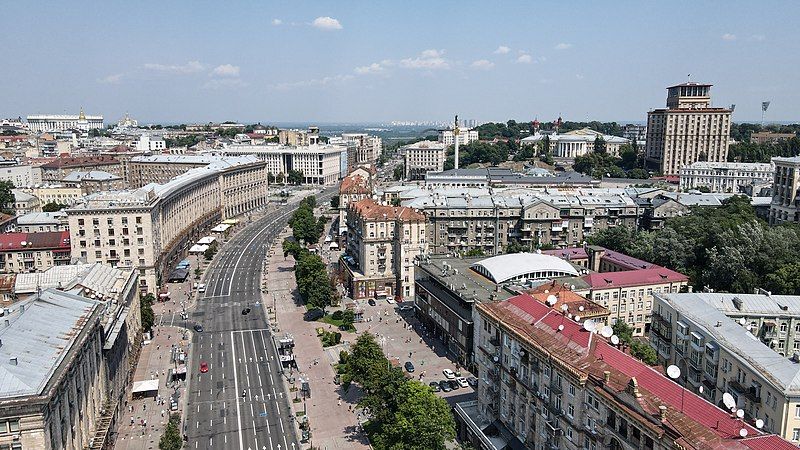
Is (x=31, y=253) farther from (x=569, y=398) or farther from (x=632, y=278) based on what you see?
(x=569, y=398)

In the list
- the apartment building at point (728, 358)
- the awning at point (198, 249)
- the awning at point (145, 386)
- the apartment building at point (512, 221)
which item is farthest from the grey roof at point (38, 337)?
the awning at point (198, 249)

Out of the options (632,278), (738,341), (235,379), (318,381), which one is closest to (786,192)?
(632,278)

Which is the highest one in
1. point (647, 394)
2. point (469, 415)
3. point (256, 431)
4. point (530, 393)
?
point (647, 394)

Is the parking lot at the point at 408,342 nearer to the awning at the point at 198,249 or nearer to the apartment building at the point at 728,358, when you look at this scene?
the apartment building at the point at 728,358

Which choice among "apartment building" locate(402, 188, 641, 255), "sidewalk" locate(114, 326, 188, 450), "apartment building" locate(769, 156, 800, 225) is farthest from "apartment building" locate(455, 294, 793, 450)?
"apartment building" locate(769, 156, 800, 225)

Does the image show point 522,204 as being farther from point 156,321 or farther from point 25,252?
point 25,252

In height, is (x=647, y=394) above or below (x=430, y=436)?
above

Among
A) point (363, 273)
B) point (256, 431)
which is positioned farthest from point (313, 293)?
point (256, 431)
